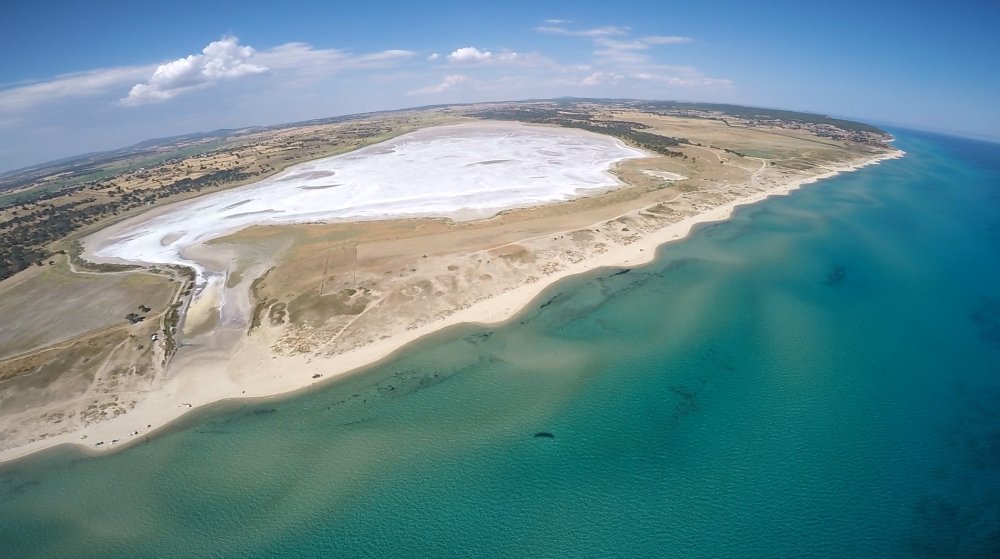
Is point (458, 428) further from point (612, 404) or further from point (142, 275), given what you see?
point (142, 275)

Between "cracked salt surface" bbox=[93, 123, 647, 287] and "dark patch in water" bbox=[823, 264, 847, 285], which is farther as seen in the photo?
"cracked salt surface" bbox=[93, 123, 647, 287]

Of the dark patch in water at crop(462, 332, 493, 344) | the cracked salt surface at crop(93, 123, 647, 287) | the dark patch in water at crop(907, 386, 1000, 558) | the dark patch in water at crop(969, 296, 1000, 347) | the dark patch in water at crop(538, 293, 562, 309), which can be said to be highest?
the cracked salt surface at crop(93, 123, 647, 287)

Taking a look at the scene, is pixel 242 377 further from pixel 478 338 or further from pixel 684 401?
pixel 684 401

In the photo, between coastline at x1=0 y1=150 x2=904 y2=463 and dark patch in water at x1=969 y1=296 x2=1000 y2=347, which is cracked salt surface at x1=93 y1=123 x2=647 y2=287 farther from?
dark patch in water at x1=969 y1=296 x2=1000 y2=347

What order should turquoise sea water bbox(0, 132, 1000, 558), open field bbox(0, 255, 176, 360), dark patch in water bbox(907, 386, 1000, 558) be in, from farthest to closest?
open field bbox(0, 255, 176, 360) < turquoise sea water bbox(0, 132, 1000, 558) < dark patch in water bbox(907, 386, 1000, 558)

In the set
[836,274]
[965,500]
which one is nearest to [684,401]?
[965,500]

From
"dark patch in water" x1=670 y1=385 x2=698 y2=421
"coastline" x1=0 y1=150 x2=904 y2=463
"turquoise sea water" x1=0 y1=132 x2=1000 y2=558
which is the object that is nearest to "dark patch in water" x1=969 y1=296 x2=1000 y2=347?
"turquoise sea water" x1=0 y1=132 x2=1000 y2=558

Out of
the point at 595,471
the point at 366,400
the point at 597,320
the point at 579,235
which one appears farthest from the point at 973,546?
the point at 579,235

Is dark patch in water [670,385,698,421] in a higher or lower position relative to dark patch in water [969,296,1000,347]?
lower
